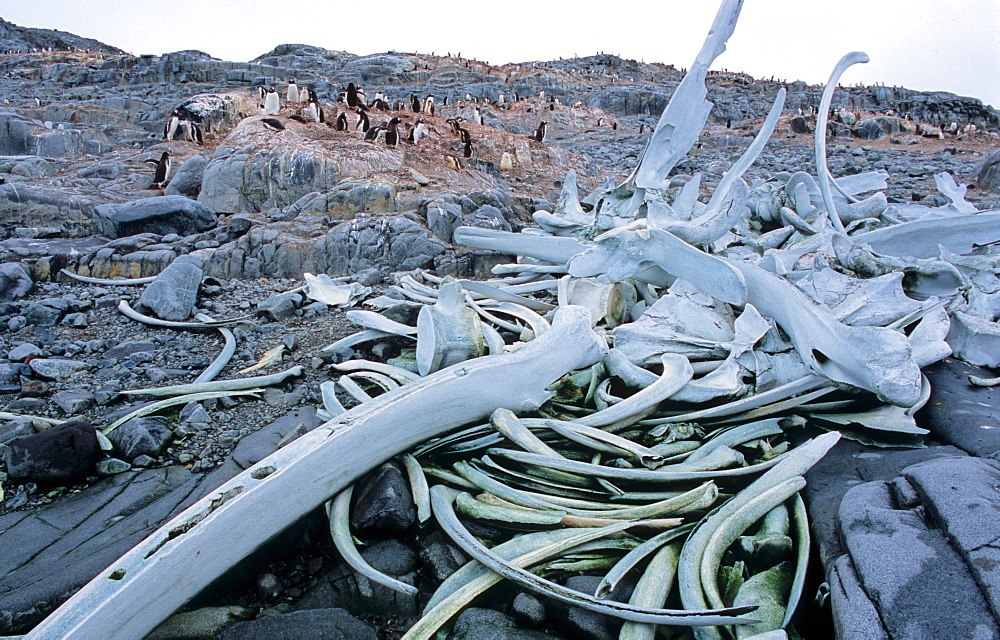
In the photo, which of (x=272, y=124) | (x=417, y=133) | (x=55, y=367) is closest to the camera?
(x=55, y=367)

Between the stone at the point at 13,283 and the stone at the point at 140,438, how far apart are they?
11.3ft

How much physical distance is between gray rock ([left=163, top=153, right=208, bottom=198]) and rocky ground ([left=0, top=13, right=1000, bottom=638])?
1.1 inches

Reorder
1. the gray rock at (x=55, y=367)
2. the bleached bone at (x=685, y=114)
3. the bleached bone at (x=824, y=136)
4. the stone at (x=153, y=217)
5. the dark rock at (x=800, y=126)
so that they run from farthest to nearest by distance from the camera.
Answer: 1. the dark rock at (x=800, y=126)
2. the stone at (x=153, y=217)
3. the bleached bone at (x=824, y=136)
4. the bleached bone at (x=685, y=114)
5. the gray rock at (x=55, y=367)

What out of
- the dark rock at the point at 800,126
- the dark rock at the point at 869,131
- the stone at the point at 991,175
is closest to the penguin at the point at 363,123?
the stone at the point at 991,175

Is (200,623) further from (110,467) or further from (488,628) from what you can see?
(110,467)

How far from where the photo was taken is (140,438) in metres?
2.69

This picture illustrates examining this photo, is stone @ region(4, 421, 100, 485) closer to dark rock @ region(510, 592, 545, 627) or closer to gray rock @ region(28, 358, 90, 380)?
gray rock @ region(28, 358, 90, 380)

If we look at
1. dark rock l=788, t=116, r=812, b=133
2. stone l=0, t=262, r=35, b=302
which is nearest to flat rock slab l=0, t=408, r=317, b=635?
stone l=0, t=262, r=35, b=302

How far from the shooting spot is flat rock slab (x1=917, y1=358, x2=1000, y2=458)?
233 cm

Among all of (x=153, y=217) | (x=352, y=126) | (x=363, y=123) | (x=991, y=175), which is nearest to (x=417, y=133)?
(x=363, y=123)

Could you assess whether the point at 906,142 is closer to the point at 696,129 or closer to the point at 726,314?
the point at 696,129

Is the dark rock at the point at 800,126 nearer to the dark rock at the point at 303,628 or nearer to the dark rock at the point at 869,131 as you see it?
the dark rock at the point at 869,131

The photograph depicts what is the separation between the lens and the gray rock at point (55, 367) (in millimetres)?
3523

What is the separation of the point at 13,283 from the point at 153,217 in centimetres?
234
